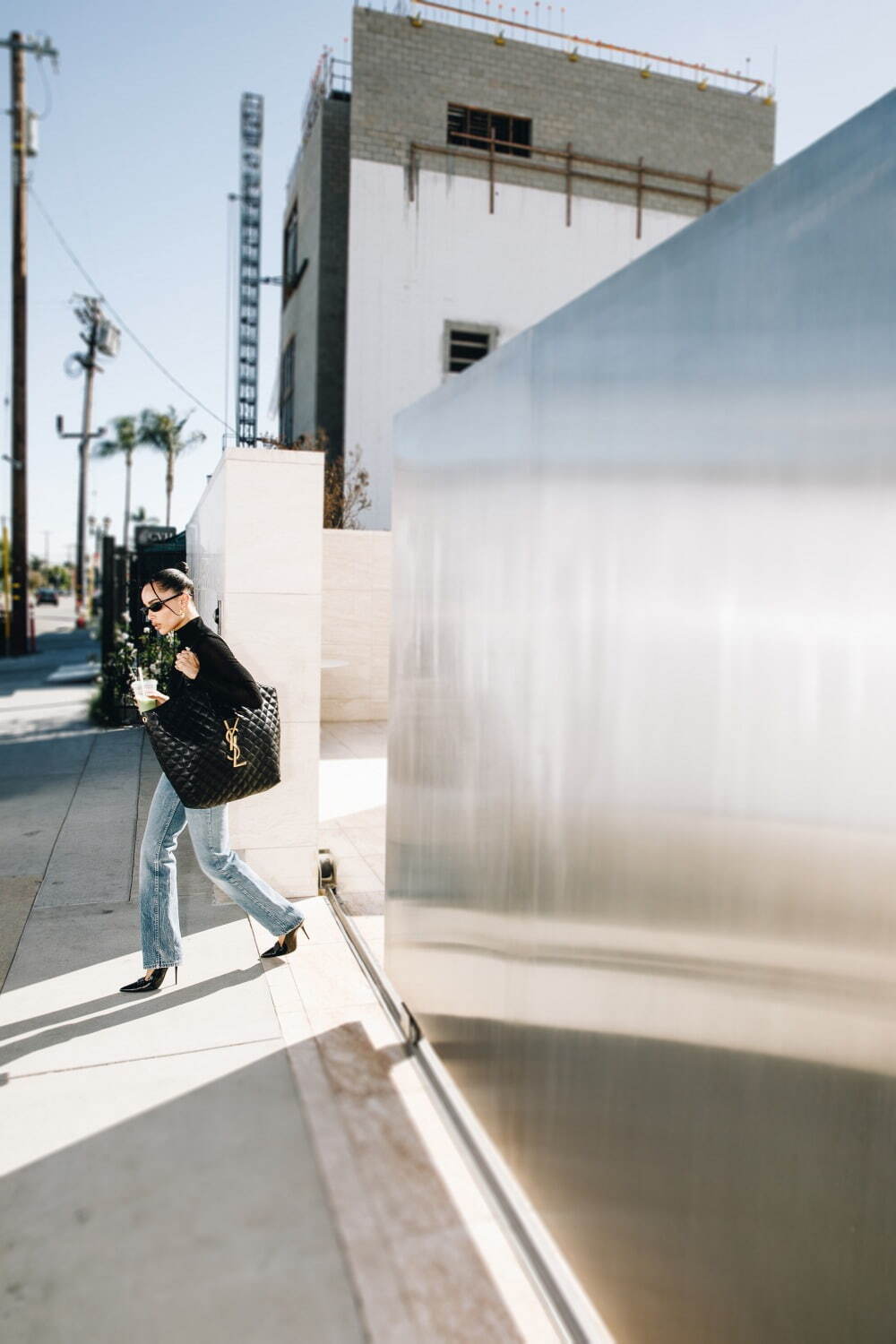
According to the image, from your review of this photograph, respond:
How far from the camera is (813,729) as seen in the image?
66.3 inches

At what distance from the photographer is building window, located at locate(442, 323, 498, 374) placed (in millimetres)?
22906

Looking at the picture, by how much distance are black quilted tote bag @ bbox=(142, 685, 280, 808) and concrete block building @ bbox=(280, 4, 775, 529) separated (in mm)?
18160

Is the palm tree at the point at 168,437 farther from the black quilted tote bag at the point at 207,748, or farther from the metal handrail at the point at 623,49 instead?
the black quilted tote bag at the point at 207,748

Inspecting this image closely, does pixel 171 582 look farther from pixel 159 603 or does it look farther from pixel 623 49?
pixel 623 49

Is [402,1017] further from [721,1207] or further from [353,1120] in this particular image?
[721,1207]


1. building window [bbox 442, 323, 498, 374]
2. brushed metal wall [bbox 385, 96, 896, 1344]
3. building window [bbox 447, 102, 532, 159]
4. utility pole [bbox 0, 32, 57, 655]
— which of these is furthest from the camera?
utility pole [bbox 0, 32, 57, 655]

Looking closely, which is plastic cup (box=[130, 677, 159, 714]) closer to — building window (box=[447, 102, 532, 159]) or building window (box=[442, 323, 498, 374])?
building window (box=[442, 323, 498, 374])

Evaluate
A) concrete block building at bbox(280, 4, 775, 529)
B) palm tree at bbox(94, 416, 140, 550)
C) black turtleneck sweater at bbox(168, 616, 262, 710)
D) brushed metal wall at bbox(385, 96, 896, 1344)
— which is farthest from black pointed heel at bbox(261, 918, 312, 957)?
palm tree at bbox(94, 416, 140, 550)

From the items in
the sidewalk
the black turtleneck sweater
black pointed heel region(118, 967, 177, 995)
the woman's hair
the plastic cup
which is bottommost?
the sidewalk

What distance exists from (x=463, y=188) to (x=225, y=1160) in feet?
76.9

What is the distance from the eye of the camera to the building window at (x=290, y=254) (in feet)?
86.7

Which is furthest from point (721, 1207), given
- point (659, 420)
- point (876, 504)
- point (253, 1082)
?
point (253, 1082)

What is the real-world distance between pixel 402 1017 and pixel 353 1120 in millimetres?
764

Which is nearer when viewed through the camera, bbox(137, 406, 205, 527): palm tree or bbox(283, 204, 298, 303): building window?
bbox(283, 204, 298, 303): building window
